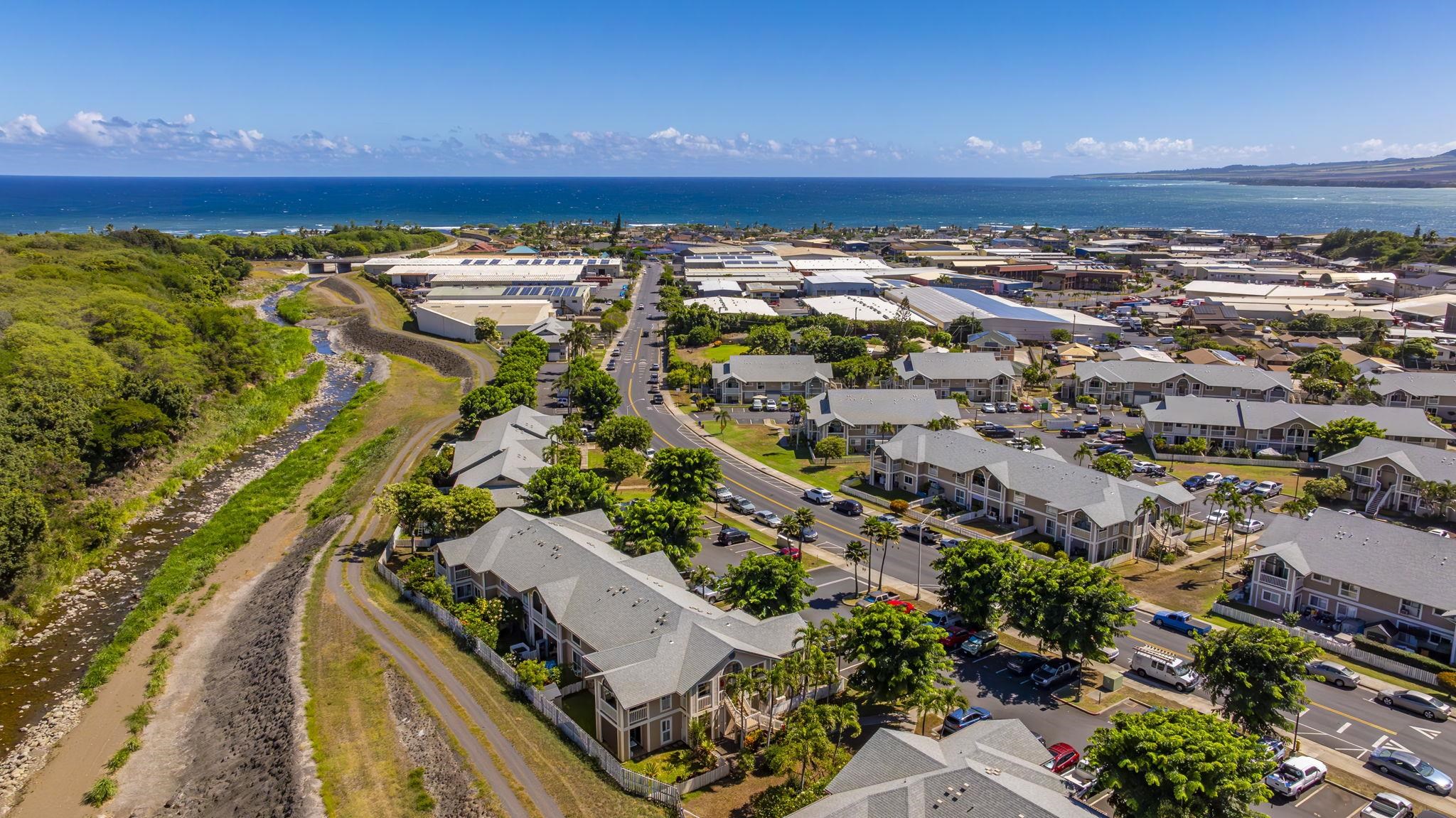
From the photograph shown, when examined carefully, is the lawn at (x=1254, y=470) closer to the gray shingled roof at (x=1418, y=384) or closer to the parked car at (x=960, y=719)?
the gray shingled roof at (x=1418, y=384)

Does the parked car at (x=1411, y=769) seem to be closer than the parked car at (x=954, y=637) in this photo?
Yes

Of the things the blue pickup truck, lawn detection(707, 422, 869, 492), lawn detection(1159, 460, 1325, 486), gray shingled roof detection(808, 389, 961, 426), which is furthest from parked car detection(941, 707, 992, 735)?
lawn detection(1159, 460, 1325, 486)

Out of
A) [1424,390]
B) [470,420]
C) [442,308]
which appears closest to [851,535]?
[470,420]

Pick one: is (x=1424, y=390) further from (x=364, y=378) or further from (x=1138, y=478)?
(x=364, y=378)

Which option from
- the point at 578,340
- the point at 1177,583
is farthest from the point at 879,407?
the point at 578,340

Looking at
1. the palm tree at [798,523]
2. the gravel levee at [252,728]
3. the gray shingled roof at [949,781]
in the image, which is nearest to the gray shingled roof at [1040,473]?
the palm tree at [798,523]

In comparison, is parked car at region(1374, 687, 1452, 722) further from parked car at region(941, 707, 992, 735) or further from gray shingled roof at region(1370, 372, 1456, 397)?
gray shingled roof at region(1370, 372, 1456, 397)
